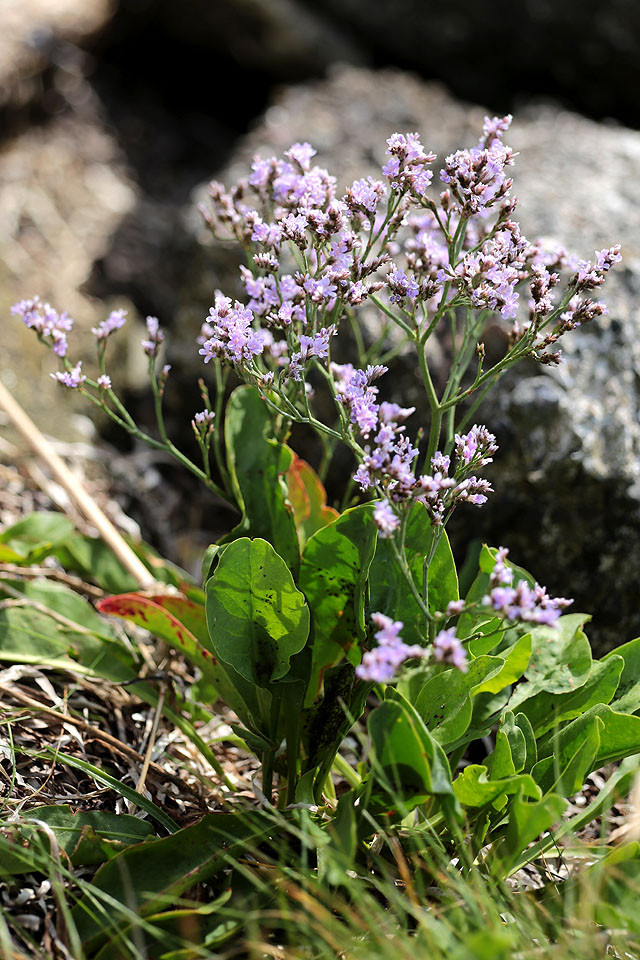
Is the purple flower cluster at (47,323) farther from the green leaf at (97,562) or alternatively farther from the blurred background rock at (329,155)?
the blurred background rock at (329,155)

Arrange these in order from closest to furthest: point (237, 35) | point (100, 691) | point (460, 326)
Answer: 1. point (100, 691)
2. point (460, 326)
3. point (237, 35)

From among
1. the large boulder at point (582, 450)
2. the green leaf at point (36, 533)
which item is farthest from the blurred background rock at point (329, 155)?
the green leaf at point (36, 533)

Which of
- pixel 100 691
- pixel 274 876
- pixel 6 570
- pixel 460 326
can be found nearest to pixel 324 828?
pixel 274 876

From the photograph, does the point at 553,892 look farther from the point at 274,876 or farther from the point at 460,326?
the point at 460,326

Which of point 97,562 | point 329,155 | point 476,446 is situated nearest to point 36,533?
point 97,562

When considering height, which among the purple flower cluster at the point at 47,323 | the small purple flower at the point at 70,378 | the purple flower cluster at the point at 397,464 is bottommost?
the purple flower cluster at the point at 397,464

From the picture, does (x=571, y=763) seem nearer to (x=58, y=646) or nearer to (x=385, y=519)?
(x=385, y=519)

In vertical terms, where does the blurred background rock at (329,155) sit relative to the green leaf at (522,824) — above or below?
above
